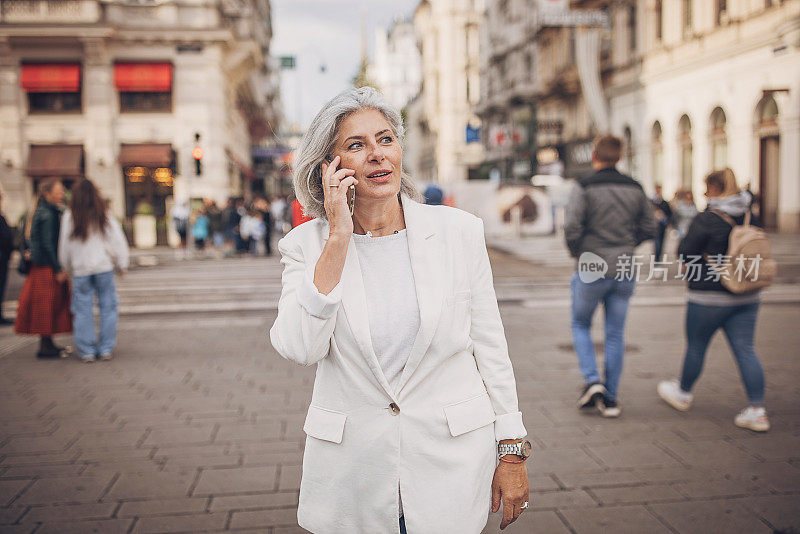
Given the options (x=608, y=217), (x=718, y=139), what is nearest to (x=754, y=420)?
(x=608, y=217)

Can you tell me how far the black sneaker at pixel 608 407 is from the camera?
17.1 ft

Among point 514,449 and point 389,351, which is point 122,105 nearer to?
point 389,351

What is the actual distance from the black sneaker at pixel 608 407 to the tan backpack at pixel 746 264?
115 centimetres

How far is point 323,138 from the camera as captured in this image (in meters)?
2.14

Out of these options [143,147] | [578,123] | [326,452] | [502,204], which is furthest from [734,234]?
[578,123]

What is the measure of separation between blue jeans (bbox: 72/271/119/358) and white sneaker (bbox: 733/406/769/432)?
588 centimetres

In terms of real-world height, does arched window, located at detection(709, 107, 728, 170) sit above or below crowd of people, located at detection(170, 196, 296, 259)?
above

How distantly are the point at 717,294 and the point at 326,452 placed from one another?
148 inches

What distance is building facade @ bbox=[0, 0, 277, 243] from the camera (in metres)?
26.2

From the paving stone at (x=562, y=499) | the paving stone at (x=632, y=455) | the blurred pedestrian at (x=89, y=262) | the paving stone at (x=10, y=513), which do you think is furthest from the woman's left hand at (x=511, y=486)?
the blurred pedestrian at (x=89, y=262)

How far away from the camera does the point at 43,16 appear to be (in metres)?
25.5

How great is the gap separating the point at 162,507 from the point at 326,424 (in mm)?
2107

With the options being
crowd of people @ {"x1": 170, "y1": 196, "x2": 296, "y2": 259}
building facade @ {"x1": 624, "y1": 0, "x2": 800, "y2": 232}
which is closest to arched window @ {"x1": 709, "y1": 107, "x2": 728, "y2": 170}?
building facade @ {"x1": 624, "y1": 0, "x2": 800, "y2": 232}

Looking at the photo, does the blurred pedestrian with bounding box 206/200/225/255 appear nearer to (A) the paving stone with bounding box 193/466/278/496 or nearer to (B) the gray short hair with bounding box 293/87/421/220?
(A) the paving stone with bounding box 193/466/278/496
